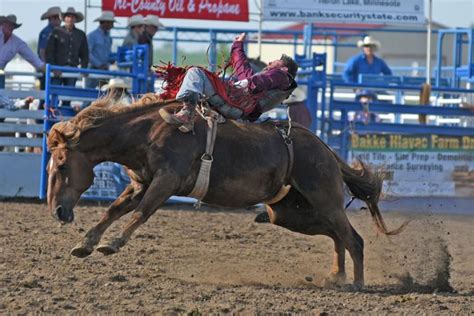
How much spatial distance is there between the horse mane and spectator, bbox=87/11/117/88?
17.4 ft

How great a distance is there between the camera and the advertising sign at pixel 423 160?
39.0ft

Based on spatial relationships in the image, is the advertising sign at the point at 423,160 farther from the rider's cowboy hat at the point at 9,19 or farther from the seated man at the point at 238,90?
the seated man at the point at 238,90

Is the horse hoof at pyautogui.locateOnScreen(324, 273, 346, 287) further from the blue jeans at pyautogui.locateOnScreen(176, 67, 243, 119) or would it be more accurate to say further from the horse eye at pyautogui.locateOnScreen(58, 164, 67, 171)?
the horse eye at pyautogui.locateOnScreen(58, 164, 67, 171)

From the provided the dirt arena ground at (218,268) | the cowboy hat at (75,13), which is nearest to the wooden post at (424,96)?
the dirt arena ground at (218,268)

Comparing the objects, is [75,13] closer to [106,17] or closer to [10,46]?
[106,17]

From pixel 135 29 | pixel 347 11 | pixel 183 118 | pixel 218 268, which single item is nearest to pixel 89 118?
pixel 183 118

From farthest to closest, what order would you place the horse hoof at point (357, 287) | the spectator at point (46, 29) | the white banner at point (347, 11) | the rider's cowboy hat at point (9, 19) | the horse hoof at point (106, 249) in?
1. the white banner at point (347, 11)
2. the spectator at point (46, 29)
3. the rider's cowboy hat at point (9, 19)
4. the horse hoof at point (357, 287)
5. the horse hoof at point (106, 249)

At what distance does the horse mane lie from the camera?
6.35 meters

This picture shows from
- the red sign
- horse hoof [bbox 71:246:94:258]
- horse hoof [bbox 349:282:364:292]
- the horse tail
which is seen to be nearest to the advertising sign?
the red sign

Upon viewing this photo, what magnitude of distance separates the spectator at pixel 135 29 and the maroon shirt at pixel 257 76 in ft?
15.6

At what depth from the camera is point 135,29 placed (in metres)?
12.0

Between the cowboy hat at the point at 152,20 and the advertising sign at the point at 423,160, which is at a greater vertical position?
the cowboy hat at the point at 152,20

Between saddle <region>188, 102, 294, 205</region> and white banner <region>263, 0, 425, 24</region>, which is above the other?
white banner <region>263, 0, 425, 24</region>

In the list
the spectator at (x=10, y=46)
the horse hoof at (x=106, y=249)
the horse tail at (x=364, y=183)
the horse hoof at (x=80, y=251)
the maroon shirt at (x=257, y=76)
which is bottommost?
the horse hoof at (x=80, y=251)
